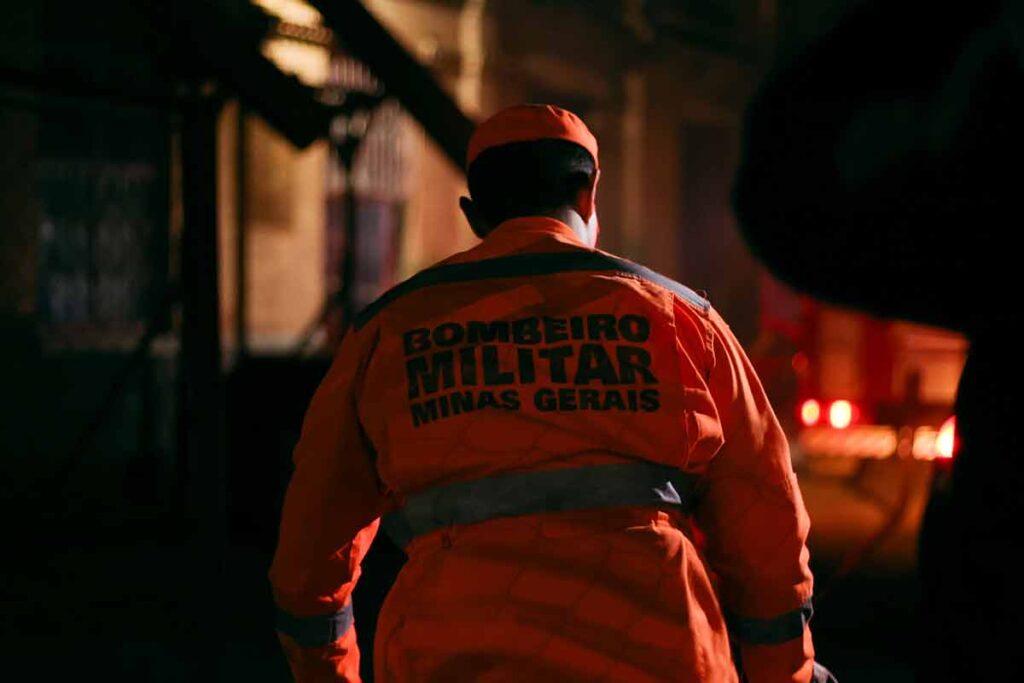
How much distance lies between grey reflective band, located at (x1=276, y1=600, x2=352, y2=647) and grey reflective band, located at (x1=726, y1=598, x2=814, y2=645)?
2.24 ft

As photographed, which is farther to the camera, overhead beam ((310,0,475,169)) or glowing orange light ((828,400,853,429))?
glowing orange light ((828,400,853,429))

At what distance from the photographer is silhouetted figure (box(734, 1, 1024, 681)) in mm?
1334

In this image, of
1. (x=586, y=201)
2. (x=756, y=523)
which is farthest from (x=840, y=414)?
(x=756, y=523)

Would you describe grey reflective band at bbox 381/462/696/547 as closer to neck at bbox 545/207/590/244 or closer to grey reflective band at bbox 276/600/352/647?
grey reflective band at bbox 276/600/352/647

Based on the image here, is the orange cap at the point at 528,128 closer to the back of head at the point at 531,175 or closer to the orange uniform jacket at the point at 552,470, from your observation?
the back of head at the point at 531,175

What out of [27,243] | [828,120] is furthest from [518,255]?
[27,243]

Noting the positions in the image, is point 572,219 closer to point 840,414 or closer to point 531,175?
point 531,175

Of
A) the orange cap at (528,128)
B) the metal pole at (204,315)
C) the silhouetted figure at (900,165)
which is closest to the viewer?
the silhouetted figure at (900,165)

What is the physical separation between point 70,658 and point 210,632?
3.41 ft

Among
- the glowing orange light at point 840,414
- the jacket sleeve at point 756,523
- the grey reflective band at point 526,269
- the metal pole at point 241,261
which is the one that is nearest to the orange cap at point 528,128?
the grey reflective band at point 526,269

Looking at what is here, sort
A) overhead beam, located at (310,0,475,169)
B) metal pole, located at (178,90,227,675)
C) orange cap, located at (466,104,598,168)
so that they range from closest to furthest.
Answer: orange cap, located at (466,104,598,168) < metal pole, located at (178,90,227,675) < overhead beam, located at (310,0,475,169)

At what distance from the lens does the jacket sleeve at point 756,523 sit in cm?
217

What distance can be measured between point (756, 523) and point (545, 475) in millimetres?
366

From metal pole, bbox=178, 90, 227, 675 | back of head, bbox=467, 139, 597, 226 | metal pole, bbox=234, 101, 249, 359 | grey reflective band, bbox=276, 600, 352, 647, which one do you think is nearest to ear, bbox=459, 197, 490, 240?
back of head, bbox=467, 139, 597, 226
